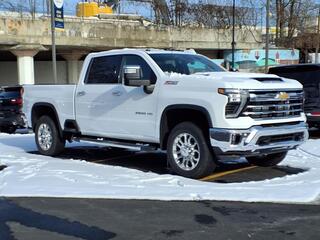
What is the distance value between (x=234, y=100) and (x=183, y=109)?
0.99m

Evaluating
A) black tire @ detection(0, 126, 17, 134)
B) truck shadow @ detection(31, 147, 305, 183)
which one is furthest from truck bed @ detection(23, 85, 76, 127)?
black tire @ detection(0, 126, 17, 134)

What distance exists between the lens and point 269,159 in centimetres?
999

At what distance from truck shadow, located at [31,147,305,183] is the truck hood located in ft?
4.75

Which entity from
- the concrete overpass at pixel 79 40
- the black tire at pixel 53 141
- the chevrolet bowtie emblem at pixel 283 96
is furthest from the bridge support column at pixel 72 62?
the chevrolet bowtie emblem at pixel 283 96

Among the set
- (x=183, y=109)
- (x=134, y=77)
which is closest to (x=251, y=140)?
(x=183, y=109)

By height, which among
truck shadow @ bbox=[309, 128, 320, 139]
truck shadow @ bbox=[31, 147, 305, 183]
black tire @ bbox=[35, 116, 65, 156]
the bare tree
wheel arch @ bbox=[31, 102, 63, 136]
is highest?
the bare tree

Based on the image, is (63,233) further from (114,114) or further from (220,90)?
(114,114)

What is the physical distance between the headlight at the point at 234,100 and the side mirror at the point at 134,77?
161cm

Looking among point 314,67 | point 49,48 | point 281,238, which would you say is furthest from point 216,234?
point 49,48

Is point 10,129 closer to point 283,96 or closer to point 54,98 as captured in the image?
point 54,98

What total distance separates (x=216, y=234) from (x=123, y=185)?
2.77m

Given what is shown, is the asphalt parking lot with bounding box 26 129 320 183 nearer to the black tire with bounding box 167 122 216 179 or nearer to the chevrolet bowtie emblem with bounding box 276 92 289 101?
the black tire with bounding box 167 122 216 179

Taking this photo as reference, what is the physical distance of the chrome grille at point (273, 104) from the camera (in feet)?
27.2

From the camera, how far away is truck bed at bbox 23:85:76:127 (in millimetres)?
11000
